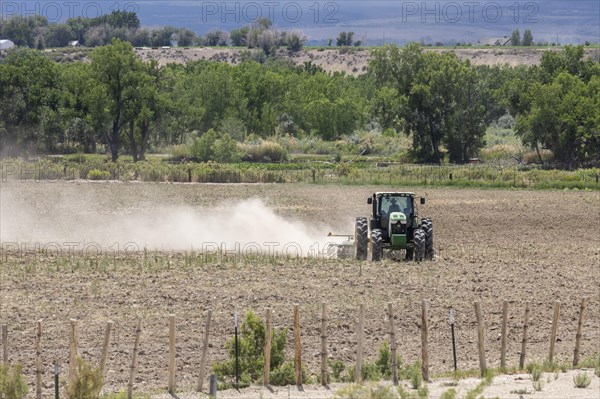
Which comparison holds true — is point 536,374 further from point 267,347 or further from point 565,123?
point 565,123

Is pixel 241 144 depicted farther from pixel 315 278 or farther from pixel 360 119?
pixel 315 278

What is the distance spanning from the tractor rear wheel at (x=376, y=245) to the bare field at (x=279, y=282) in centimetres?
58

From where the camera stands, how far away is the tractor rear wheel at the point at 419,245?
3378cm

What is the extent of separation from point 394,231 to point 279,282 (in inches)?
203

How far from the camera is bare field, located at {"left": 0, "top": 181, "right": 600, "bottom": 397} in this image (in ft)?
76.4

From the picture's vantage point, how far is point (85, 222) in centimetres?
4531

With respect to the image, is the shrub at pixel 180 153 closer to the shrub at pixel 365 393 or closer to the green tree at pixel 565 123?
the green tree at pixel 565 123

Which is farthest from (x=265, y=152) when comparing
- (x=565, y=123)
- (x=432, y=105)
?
(x=565, y=123)

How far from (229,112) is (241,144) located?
17421 millimetres

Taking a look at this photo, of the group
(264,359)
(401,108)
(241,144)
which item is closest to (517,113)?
(401,108)

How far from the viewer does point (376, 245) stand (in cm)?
3381

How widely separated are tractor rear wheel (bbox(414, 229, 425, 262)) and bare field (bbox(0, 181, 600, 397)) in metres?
0.41

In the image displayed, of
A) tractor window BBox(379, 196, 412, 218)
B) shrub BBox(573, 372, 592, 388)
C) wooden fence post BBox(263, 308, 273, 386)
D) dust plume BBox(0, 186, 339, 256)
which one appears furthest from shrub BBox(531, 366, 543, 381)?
dust plume BBox(0, 186, 339, 256)

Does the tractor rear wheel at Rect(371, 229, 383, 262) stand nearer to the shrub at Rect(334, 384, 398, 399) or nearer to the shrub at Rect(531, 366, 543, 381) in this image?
the shrub at Rect(531, 366, 543, 381)
